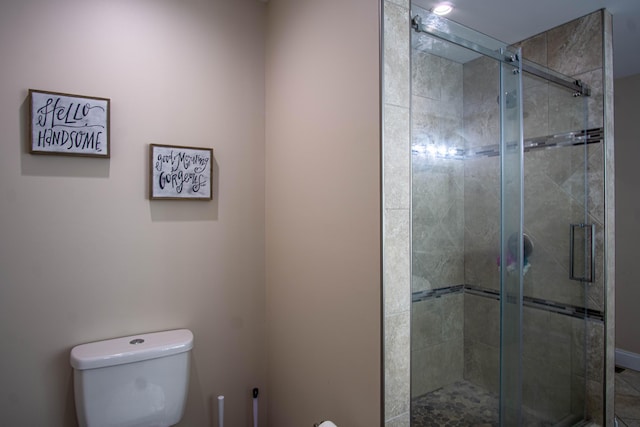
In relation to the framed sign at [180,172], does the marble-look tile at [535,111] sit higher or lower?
higher

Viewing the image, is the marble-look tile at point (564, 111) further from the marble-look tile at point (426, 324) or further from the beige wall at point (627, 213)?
the beige wall at point (627, 213)

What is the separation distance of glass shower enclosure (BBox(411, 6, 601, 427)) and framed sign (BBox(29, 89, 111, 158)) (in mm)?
1403

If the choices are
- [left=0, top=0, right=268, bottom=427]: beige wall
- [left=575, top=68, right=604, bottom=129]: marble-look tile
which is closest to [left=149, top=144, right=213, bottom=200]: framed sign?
[left=0, top=0, right=268, bottom=427]: beige wall

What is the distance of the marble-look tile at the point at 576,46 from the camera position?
6.09 feet

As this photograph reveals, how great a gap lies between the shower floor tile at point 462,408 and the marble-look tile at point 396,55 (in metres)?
1.24

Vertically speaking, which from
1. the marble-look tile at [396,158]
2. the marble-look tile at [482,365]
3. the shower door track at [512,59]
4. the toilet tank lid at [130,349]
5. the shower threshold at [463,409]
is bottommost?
the shower threshold at [463,409]

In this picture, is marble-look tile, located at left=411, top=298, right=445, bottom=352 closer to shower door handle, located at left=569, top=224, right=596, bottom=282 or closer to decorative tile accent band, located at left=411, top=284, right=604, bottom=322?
decorative tile accent band, located at left=411, top=284, right=604, bottom=322

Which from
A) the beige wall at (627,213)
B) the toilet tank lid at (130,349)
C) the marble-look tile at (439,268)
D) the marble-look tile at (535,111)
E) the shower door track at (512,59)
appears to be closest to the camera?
the shower door track at (512,59)

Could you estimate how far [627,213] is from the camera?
9.76 ft

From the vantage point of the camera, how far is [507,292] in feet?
5.30

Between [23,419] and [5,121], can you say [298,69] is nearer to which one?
[5,121]

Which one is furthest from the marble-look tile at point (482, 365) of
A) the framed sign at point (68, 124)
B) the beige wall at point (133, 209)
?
the framed sign at point (68, 124)

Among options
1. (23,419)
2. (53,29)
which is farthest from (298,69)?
(23,419)

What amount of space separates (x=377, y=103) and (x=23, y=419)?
6.30 ft
